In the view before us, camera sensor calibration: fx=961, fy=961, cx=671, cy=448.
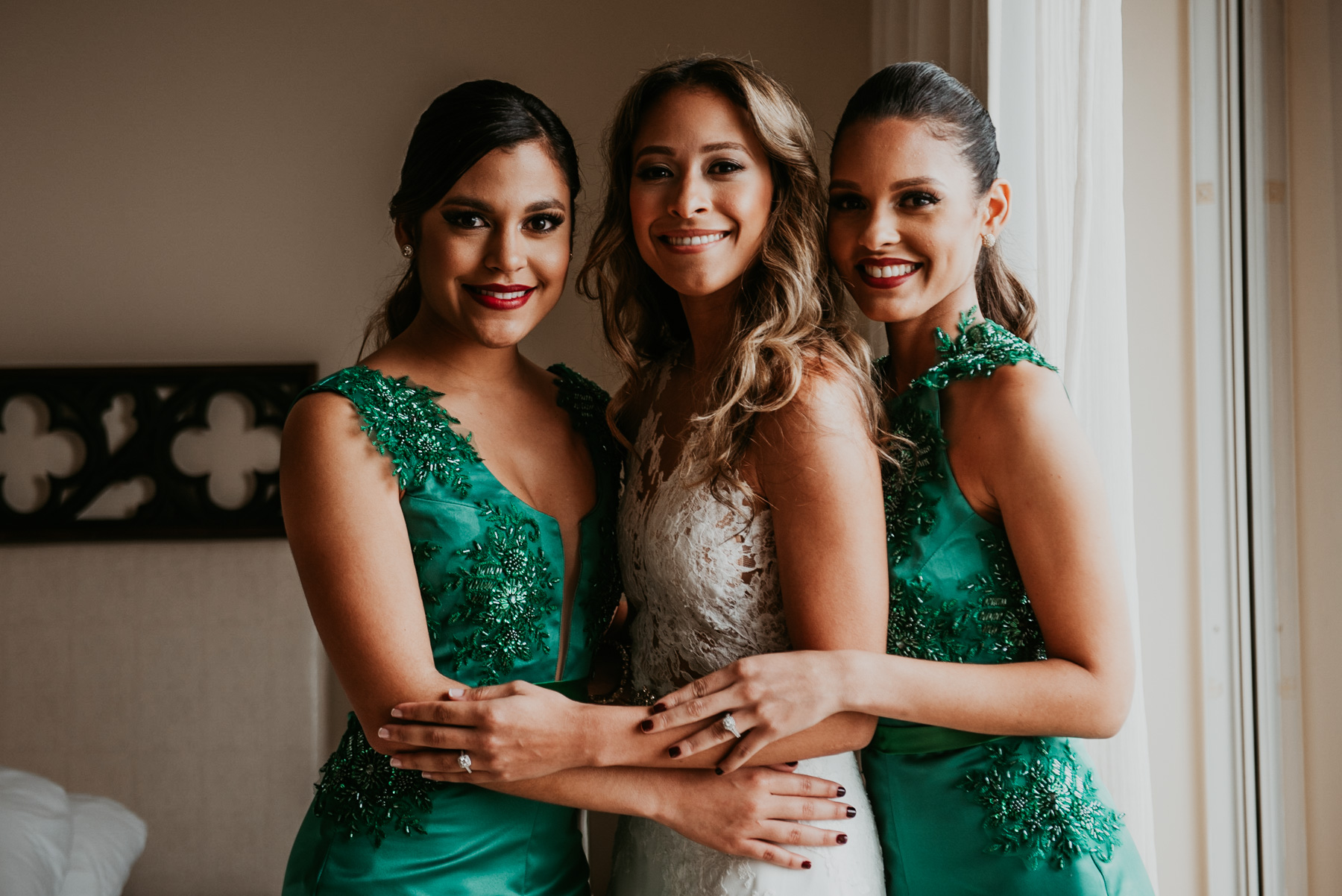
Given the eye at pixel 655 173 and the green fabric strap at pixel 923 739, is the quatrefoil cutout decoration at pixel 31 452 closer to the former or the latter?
the eye at pixel 655 173

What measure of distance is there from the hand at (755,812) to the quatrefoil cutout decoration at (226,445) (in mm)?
2030

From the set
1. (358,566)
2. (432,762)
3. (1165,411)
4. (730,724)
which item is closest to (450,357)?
(358,566)

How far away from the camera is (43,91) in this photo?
284 centimetres

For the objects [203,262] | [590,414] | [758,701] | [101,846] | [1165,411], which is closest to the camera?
[758,701]

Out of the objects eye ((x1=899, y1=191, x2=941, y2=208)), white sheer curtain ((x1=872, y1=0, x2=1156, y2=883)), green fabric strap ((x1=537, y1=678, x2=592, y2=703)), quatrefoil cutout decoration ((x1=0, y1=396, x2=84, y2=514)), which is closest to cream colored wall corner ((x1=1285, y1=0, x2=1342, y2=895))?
white sheer curtain ((x1=872, y1=0, x2=1156, y2=883))

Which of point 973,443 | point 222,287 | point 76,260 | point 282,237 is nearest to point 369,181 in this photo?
point 282,237

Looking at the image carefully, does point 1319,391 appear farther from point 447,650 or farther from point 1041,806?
point 447,650

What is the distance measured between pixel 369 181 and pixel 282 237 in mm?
310

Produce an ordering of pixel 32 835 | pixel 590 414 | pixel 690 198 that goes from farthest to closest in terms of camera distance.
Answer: pixel 32 835 < pixel 590 414 < pixel 690 198

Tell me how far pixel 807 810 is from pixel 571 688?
0.39 metres

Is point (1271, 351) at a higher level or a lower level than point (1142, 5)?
lower

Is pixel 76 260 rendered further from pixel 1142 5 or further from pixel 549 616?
pixel 1142 5

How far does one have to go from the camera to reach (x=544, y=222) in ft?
4.56

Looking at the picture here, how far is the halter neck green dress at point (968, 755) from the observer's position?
3.79 feet
